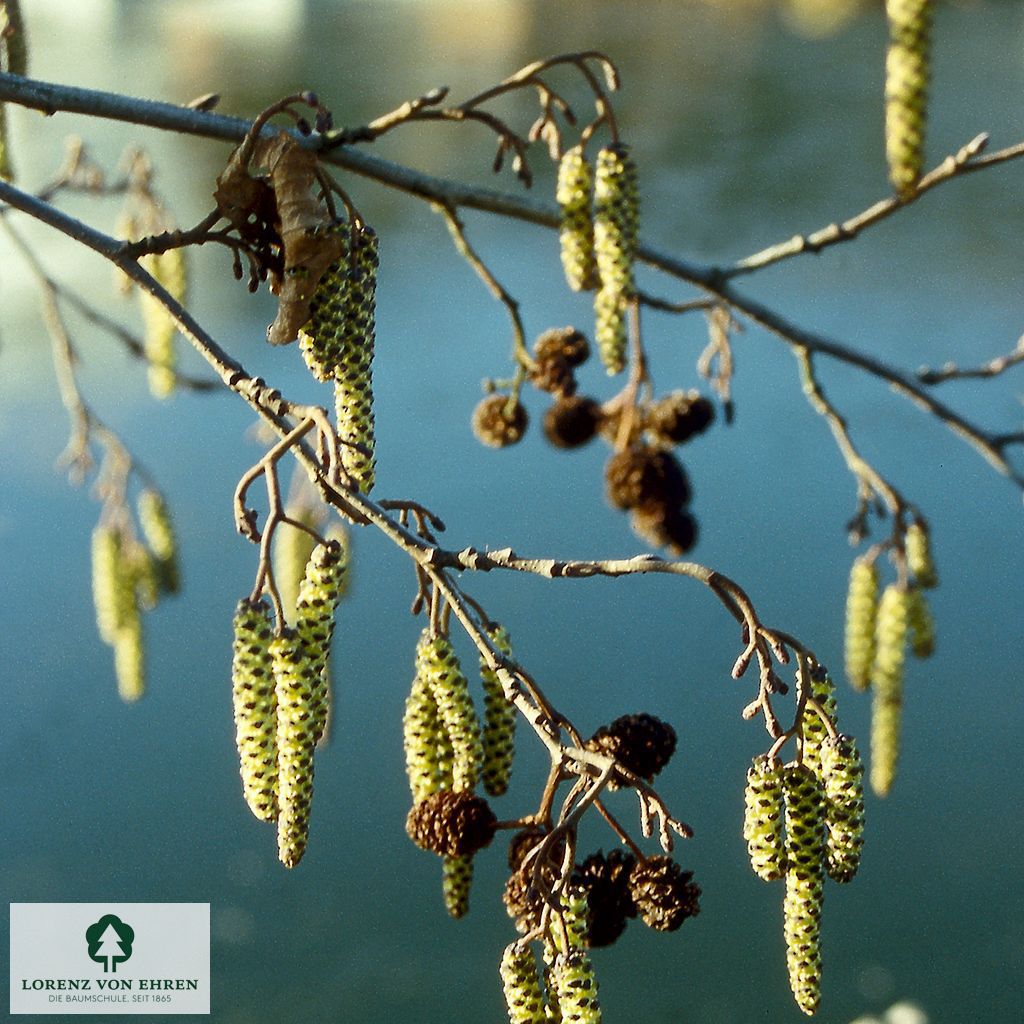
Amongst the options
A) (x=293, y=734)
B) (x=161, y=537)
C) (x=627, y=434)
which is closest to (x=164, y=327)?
(x=161, y=537)

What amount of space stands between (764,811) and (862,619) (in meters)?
0.81

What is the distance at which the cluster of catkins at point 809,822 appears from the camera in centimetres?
64

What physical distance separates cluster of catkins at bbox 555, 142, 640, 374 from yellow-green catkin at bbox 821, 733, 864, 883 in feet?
1.48

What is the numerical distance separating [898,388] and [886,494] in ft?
0.37

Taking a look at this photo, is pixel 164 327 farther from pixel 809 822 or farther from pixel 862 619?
pixel 809 822

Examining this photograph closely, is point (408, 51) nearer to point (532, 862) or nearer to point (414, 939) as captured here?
point (414, 939)

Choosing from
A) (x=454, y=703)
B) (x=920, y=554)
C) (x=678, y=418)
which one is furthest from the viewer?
(x=678, y=418)

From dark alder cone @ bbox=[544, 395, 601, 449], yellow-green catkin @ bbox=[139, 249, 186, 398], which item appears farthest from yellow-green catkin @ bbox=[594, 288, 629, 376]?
yellow-green catkin @ bbox=[139, 249, 186, 398]

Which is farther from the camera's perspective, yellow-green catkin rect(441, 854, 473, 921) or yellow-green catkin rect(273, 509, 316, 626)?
yellow-green catkin rect(273, 509, 316, 626)

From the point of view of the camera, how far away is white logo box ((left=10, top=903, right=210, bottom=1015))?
6.25 ft

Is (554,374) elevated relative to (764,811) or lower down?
elevated

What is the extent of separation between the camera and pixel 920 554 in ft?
4.42

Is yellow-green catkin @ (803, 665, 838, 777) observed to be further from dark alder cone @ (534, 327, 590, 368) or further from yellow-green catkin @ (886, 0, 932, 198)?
dark alder cone @ (534, 327, 590, 368)

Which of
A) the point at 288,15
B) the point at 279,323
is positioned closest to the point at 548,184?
the point at 288,15
